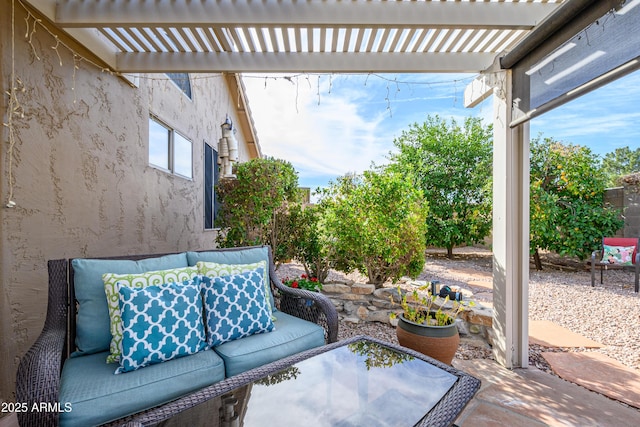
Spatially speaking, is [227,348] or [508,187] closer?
[227,348]

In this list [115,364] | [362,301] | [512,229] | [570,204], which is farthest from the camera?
[570,204]

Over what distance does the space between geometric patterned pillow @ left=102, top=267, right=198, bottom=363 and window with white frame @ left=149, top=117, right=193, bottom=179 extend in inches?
89.8

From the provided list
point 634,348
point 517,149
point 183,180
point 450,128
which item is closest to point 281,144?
point 450,128

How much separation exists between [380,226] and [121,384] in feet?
10.2

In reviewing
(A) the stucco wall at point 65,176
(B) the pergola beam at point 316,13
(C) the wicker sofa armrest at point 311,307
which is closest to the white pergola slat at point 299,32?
(B) the pergola beam at point 316,13

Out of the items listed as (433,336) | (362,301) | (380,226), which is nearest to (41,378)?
(433,336)

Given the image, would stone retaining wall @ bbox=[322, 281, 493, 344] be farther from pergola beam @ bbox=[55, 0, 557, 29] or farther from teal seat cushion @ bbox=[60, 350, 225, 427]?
pergola beam @ bbox=[55, 0, 557, 29]

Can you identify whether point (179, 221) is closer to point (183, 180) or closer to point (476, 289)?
point (183, 180)

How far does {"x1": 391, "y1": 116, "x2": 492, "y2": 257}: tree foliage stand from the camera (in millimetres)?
7379

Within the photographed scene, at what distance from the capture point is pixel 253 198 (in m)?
4.16

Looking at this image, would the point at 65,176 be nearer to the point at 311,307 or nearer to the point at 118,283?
the point at 118,283

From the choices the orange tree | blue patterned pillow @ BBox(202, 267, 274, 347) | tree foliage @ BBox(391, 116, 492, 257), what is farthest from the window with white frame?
the orange tree

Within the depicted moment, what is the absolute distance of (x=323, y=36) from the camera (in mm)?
2666

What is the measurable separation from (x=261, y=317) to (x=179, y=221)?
288 centimetres
